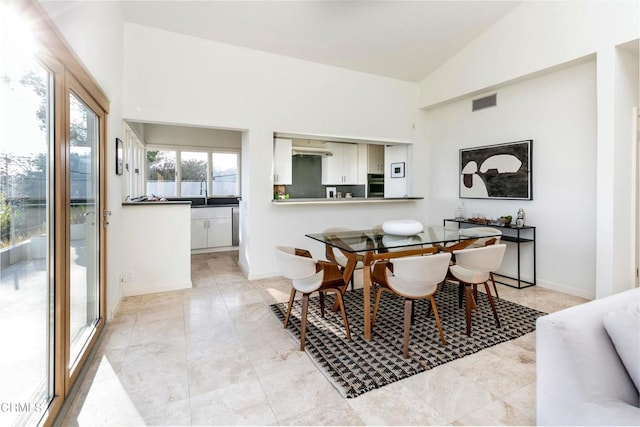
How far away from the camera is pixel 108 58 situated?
2824 mm

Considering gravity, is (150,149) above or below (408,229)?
above

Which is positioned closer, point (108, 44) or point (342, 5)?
point (108, 44)

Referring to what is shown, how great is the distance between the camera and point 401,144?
557cm

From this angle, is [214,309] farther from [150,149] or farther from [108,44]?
[150,149]

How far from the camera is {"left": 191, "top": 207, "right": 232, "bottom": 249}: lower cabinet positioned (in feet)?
20.1

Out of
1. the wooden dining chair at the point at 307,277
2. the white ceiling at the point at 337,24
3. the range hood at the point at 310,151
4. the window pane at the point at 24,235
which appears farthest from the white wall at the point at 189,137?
the window pane at the point at 24,235

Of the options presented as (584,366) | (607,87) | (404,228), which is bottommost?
(584,366)

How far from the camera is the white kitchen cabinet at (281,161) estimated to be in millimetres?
4766

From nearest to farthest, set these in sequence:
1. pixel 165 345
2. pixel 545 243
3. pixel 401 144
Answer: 1. pixel 165 345
2. pixel 545 243
3. pixel 401 144

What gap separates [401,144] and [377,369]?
13.8ft

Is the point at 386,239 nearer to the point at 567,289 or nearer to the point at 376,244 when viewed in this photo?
the point at 376,244

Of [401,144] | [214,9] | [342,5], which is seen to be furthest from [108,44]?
[401,144]

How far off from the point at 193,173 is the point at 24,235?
17.3 ft

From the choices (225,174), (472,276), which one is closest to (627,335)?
(472,276)
